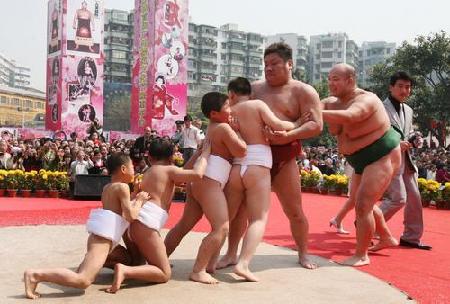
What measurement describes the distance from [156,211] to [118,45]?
308 ft

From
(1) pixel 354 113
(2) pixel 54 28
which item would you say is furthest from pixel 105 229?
(2) pixel 54 28

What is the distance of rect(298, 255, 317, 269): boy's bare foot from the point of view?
473 centimetres

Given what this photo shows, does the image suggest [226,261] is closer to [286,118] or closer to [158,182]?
[158,182]

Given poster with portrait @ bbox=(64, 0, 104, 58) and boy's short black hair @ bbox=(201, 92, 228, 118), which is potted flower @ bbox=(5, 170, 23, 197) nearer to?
boy's short black hair @ bbox=(201, 92, 228, 118)

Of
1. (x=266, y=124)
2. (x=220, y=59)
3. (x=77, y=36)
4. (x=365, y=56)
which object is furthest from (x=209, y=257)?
(x=365, y=56)

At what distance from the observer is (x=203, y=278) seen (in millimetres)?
4035

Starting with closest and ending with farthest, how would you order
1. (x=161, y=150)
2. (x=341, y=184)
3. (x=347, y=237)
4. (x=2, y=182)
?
(x=161, y=150) < (x=347, y=237) < (x=2, y=182) < (x=341, y=184)

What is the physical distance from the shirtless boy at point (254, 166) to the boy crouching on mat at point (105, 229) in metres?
0.80

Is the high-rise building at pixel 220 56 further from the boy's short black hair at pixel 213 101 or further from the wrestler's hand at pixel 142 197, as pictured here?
the wrestler's hand at pixel 142 197

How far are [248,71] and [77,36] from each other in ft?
239

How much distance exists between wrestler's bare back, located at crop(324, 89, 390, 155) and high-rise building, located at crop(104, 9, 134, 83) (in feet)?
299

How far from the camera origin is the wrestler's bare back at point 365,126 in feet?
16.8

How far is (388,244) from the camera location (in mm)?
5777

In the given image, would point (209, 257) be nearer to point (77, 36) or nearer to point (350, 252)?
point (350, 252)
